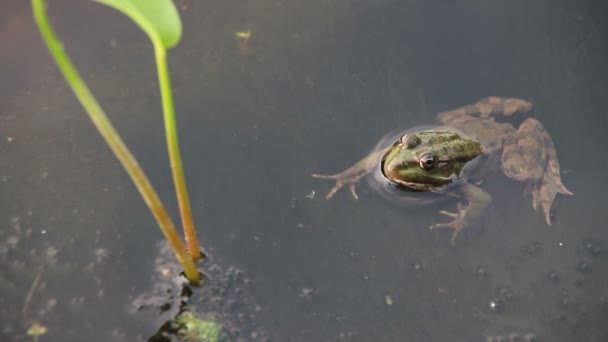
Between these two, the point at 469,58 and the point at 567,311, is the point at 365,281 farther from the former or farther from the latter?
the point at 469,58

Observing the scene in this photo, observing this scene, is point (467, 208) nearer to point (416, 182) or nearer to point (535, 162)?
point (416, 182)

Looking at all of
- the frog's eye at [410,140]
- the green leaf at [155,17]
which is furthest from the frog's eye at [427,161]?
the green leaf at [155,17]

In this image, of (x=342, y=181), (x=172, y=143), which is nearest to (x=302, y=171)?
(x=342, y=181)

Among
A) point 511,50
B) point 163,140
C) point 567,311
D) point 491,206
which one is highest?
point 511,50

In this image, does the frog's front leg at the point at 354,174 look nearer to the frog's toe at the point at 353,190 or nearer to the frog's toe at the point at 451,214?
the frog's toe at the point at 353,190

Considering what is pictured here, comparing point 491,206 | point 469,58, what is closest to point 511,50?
point 469,58

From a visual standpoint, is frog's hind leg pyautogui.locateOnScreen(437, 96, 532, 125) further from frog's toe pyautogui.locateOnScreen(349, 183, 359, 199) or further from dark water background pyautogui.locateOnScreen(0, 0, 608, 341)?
frog's toe pyautogui.locateOnScreen(349, 183, 359, 199)

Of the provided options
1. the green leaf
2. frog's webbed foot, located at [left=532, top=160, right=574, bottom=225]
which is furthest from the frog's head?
the green leaf
